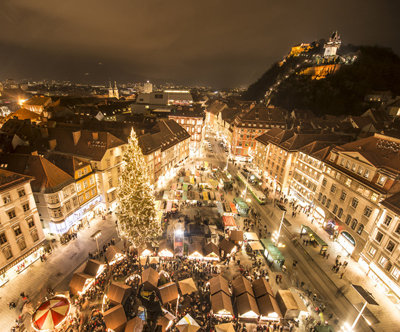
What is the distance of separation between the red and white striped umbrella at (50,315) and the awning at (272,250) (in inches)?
1063

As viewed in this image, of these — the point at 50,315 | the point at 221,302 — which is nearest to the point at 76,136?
the point at 50,315

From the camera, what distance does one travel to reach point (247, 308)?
2298cm

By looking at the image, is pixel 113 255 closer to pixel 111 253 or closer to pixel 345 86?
pixel 111 253

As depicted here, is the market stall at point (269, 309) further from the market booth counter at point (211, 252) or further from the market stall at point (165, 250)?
the market stall at point (165, 250)

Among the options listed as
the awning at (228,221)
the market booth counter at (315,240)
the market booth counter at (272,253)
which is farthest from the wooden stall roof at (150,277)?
the market booth counter at (315,240)

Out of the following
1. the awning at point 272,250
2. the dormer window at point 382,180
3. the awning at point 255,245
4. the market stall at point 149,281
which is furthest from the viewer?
the awning at point 255,245

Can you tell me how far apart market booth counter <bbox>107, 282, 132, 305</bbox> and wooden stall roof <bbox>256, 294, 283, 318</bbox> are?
15.8 m

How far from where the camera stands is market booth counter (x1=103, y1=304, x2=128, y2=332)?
2064 centimetres

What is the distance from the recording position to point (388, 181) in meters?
29.2

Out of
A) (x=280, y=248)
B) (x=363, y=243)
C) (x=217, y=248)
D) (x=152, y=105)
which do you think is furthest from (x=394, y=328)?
(x=152, y=105)

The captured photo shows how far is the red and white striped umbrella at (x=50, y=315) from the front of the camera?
19.9 m

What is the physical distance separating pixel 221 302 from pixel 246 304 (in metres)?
2.93

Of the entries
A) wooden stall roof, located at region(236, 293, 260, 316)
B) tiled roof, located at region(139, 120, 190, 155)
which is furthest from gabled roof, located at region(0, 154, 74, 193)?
wooden stall roof, located at region(236, 293, 260, 316)

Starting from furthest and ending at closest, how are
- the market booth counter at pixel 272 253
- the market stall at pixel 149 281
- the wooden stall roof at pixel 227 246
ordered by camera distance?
the wooden stall roof at pixel 227 246
the market booth counter at pixel 272 253
the market stall at pixel 149 281
